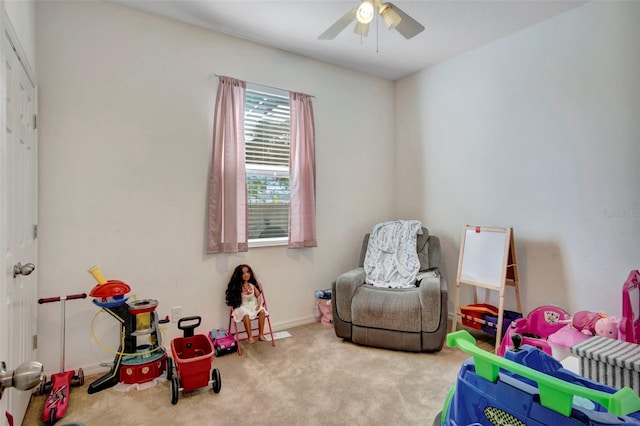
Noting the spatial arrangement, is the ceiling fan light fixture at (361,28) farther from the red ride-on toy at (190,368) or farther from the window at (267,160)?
the red ride-on toy at (190,368)

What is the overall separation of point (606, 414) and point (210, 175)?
2742 millimetres

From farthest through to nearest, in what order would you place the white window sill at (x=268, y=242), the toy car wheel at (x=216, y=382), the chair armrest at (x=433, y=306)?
the white window sill at (x=268, y=242) → the chair armrest at (x=433, y=306) → the toy car wheel at (x=216, y=382)

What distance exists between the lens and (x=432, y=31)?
292cm

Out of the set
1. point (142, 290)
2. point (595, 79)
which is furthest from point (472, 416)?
point (595, 79)

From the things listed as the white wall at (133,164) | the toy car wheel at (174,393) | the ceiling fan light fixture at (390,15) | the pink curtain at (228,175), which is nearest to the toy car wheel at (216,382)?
the toy car wheel at (174,393)

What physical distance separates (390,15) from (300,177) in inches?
65.8

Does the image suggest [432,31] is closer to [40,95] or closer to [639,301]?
[639,301]

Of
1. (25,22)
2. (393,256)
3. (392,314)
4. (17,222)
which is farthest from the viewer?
(393,256)

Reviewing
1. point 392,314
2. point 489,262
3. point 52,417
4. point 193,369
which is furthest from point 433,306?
point 52,417

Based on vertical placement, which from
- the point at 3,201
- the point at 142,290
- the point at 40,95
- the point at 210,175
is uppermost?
the point at 40,95

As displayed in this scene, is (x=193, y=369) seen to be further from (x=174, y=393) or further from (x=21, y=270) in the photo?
(x=21, y=270)

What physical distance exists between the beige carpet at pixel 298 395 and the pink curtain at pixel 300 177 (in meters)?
1.13

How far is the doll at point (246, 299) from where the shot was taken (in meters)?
2.86

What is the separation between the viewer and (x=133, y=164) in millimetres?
2584
